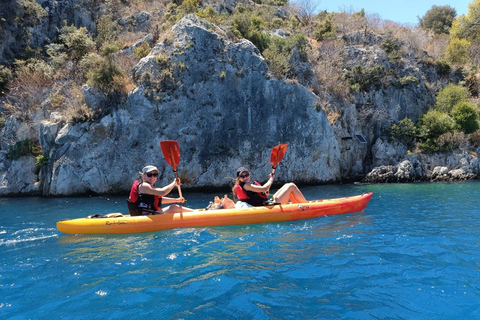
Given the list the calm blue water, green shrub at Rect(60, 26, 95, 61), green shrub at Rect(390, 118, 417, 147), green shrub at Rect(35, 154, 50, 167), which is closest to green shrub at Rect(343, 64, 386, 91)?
green shrub at Rect(390, 118, 417, 147)

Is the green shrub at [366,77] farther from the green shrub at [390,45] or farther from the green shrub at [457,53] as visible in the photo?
the green shrub at [457,53]

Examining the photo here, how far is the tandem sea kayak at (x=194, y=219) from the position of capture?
25.3 ft

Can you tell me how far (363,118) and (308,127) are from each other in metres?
6.21

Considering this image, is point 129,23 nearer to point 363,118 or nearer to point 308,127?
point 308,127

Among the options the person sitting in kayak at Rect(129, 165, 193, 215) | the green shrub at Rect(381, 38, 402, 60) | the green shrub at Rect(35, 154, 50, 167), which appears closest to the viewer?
→ the person sitting in kayak at Rect(129, 165, 193, 215)

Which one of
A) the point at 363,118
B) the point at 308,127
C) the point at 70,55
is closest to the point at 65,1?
the point at 70,55

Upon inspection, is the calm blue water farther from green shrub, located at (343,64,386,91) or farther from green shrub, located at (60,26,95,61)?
green shrub, located at (343,64,386,91)

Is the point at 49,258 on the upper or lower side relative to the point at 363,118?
lower

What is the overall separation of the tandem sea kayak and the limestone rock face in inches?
320

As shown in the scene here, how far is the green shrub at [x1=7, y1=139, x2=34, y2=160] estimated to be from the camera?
1644 cm

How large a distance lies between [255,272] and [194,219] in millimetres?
3488

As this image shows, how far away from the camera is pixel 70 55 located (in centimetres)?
2141

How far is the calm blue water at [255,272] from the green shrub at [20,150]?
10.1 metres

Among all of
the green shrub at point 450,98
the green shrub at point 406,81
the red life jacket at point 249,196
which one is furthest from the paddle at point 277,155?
the green shrub at point 450,98
